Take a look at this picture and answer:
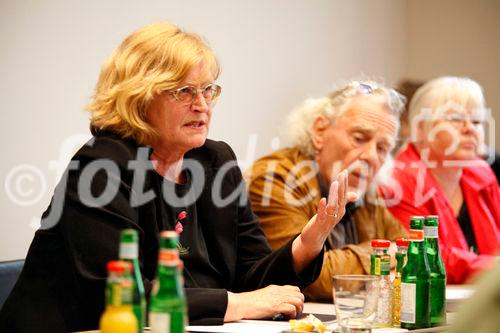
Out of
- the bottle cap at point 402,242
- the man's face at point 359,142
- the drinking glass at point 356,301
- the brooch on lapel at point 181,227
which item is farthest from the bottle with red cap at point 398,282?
the man's face at point 359,142

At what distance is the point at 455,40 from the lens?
16.2 feet

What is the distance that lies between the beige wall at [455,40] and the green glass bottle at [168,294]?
158 inches

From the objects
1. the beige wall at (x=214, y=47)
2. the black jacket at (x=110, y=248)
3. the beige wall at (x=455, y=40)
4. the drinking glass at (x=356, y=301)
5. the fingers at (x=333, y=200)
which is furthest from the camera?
the beige wall at (x=455, y=40)

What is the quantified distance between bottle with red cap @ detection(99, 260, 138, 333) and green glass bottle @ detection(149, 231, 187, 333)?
0.11 feet

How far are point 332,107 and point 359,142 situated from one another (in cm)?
18

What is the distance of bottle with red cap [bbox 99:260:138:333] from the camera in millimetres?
1126

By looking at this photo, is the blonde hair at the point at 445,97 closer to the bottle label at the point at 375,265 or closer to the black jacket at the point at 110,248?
the black jacket at the point at 110,248

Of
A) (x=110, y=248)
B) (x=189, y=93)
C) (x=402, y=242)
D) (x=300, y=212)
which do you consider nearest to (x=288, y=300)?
(x=402, y=242)

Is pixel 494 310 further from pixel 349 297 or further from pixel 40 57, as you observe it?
pixel 40 57

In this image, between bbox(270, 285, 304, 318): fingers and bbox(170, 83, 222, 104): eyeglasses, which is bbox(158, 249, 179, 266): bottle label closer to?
bbox(270, 285, 304, 318): fingers

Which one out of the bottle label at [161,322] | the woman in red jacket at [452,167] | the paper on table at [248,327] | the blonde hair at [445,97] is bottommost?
the paper on table at [248,327]

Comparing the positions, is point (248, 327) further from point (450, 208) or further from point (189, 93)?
point (450, 208)

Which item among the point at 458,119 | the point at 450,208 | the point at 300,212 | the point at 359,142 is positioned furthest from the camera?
the point at 458,119

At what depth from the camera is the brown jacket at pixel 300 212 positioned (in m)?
2.57
